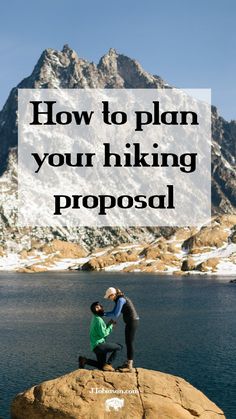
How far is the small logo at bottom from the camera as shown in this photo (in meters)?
31.6

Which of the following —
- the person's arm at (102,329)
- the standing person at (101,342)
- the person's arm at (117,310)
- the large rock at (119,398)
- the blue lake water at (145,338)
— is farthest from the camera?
the blue lake water at (145,338)

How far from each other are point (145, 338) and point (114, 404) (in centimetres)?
5621

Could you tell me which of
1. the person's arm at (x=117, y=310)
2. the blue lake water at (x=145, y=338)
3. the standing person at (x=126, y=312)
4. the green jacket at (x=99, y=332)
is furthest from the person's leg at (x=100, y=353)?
the blue lake water at (x=145, y=338)

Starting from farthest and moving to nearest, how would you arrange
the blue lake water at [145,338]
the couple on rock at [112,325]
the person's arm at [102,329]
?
the blue lake water at [145,338] < the person's arm at [102,329] < the couple on rock at [112,325]

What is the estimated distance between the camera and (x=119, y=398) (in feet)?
104

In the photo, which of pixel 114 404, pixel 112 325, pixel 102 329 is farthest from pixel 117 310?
pixel 114 404

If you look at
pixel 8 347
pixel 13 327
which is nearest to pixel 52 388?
pixel 8 347

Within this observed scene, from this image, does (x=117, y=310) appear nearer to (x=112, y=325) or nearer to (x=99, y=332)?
(x=112, y=325)

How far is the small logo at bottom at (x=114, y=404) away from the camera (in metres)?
31.6

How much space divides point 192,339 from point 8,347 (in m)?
29.0

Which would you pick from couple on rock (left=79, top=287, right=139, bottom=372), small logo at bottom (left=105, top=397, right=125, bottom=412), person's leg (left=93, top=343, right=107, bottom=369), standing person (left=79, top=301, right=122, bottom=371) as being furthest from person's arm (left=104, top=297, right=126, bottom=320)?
small logo at bottom (left=105, top=397, right=125, bottom=412)

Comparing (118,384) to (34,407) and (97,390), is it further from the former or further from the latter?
(34,407)

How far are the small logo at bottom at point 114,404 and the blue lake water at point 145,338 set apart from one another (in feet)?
62.5

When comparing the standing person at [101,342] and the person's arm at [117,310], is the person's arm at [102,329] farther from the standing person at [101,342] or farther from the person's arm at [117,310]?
the person's arm at [117,310]
